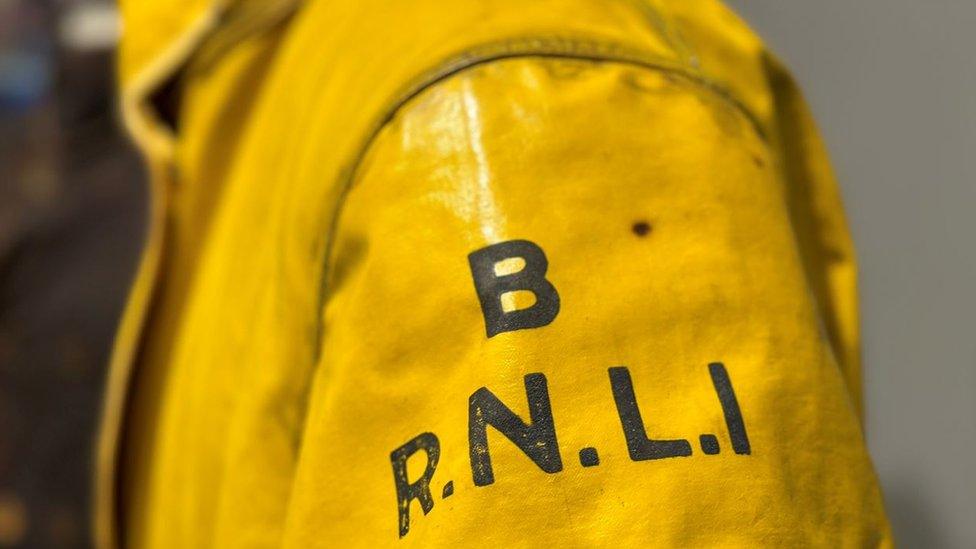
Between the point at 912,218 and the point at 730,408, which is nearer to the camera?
the point at 730,408

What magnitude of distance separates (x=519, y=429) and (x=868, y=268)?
1.47ft

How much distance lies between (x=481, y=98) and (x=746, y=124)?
0.10m

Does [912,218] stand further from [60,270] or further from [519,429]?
[60,270]

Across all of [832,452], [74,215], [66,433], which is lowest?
[832,452]

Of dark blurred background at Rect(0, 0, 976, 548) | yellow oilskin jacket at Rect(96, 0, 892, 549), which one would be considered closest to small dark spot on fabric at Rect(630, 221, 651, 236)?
yellow oilskin jacket at Rect(96, 0, 892, 549)

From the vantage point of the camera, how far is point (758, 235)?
31 centimetres

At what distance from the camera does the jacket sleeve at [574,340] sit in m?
0.27

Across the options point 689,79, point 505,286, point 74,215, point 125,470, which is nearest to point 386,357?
point 505,286

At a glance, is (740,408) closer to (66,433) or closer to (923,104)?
(923,104)

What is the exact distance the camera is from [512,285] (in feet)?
0.94

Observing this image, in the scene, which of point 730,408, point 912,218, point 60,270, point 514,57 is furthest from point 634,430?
point 60,270

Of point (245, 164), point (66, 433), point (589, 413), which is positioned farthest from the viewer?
point (66, 433)

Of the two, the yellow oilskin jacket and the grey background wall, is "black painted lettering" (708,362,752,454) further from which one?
the grey background wall

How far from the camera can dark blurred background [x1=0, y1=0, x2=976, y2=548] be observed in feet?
1.84
